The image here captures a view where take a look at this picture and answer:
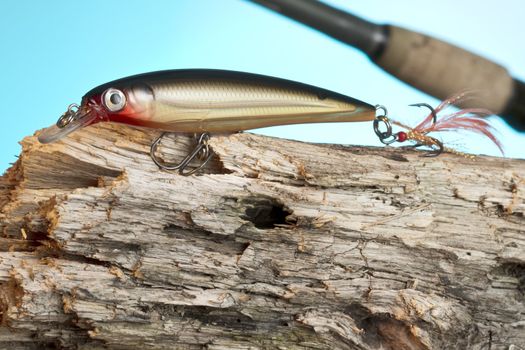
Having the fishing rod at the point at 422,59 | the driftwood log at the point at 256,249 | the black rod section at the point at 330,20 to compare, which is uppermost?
the fishing rod at the point at 422,59

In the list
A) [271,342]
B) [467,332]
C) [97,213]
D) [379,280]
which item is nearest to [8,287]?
[97,213]

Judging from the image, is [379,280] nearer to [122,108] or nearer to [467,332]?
[467,332]

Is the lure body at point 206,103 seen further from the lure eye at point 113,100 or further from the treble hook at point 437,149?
the treble hook at point 437,149

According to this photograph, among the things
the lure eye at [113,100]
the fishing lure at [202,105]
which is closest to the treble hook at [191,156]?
the fishing lure at [202,105]

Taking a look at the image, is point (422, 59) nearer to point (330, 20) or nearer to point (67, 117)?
point (330, 20)

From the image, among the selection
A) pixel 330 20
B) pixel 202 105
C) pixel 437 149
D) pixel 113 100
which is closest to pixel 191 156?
pixel 202 105
